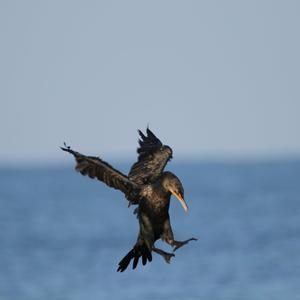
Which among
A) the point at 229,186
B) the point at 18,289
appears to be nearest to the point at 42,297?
the point at 18,289

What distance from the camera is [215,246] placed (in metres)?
47.8

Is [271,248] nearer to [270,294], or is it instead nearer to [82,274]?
[82,274]

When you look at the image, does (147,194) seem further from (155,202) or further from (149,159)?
(149,159)

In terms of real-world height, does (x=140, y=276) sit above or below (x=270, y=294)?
above

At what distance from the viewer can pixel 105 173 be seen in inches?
792

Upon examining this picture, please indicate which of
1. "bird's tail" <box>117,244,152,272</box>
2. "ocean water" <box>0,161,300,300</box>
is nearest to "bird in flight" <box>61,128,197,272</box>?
"bird's tail" <box>117,244,152,272</box>

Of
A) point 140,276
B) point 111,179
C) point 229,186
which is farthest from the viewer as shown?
point 229,186

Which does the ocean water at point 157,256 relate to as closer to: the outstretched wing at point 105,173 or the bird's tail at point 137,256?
the bird's tail at point 137,256

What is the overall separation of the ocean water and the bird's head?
41.6 feet

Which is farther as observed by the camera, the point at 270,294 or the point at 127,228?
the point at 127,228

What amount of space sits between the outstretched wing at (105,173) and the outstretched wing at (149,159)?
0.70 feet

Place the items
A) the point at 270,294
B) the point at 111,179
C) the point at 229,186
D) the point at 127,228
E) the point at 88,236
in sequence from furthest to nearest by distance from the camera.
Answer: the point at 229,186, the point at 127,228, the point at 88,236, the point at 270,294, the point at 111,179

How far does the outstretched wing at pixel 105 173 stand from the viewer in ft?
65.2

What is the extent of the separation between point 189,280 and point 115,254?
8753 millimetres
